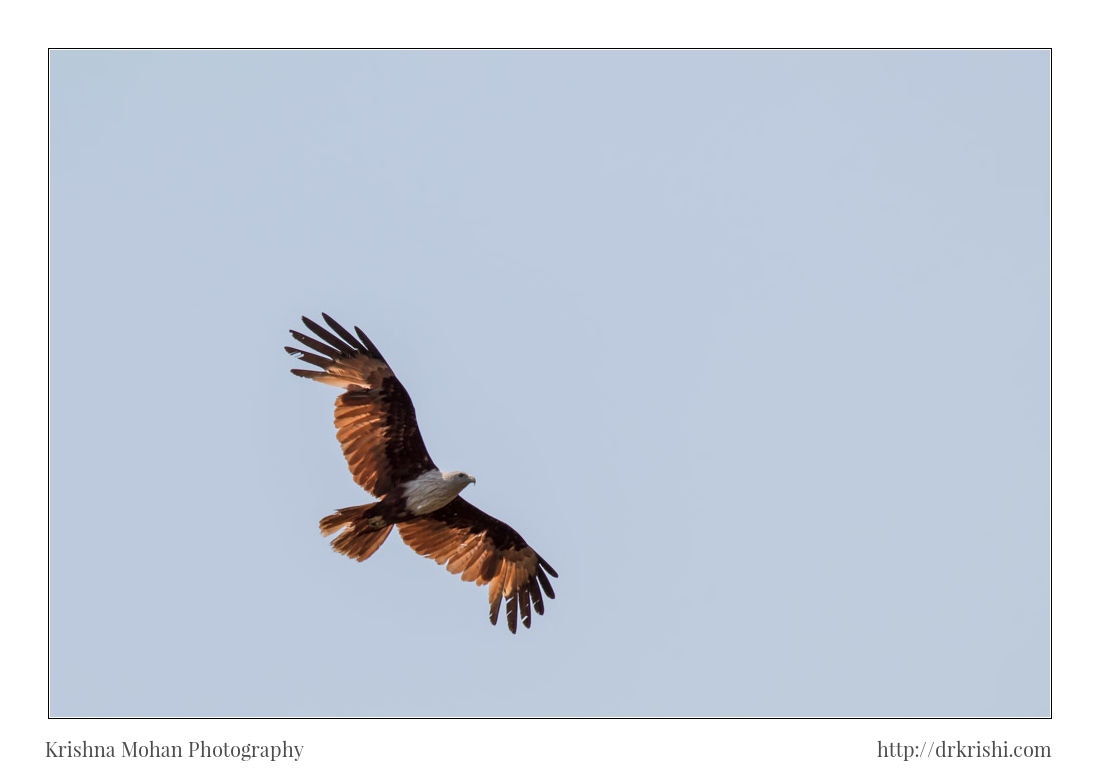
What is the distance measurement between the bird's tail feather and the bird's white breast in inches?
16.0

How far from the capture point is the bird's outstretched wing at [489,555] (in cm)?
1716

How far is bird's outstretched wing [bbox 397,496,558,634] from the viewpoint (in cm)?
1716

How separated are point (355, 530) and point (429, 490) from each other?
3.13 ft

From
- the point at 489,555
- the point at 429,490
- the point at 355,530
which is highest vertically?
the point at 429,490

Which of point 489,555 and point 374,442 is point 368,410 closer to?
point 374,442

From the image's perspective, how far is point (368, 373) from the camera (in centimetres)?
1600

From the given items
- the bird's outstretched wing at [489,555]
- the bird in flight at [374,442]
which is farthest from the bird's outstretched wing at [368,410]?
the bird's outstretched wing at [489,555]

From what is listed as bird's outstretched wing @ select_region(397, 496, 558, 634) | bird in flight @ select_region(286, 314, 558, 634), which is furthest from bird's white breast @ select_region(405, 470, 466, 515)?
bird's outstretched wing @ select_region(397, 496, 558, 634)

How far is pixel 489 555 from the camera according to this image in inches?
685

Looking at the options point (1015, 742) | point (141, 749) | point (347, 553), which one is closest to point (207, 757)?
point (141, 749)

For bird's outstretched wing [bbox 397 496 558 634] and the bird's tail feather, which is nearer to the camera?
the bird's tail feather

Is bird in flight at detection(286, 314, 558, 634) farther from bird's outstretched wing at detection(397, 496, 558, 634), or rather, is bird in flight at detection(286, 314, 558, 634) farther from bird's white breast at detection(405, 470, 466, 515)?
bird's outstretched wing at detection(397, 496, 558, 634)

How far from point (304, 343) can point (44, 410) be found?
2936mm

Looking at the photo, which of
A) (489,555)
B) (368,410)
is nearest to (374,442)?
(368,410)
